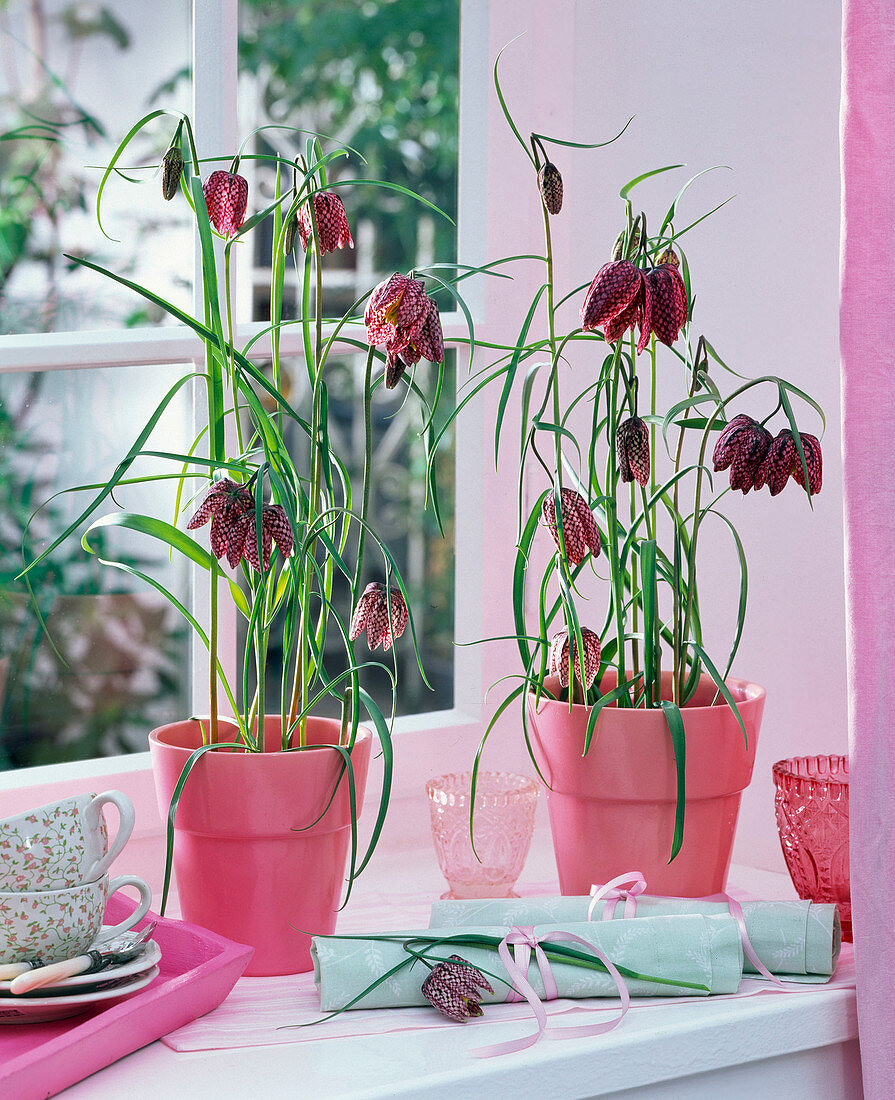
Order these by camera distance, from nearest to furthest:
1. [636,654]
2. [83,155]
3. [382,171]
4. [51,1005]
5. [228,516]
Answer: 1. [51,1005]
2. [228,516]
3. [636,654]
4. [83,155]
5. [382,171]

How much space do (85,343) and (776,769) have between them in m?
0.83

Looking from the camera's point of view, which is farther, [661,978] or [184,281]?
[184,281]

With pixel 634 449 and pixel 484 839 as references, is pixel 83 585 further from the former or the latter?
pixel 634 449

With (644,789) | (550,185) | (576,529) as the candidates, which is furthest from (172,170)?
(644,789)

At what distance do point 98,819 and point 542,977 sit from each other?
1.24 feet

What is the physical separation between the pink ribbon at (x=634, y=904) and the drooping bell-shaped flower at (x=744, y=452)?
36 centimetres

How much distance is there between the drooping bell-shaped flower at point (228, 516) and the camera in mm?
992

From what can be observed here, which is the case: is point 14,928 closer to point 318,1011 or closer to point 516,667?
point 318,1011

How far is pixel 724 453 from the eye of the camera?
1.08 metres

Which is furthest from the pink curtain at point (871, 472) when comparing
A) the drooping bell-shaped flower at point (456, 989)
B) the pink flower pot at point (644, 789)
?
the drooping bell-shaped flower at point (456, 989)

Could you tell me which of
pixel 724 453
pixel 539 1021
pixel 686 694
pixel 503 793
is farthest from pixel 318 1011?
pixel 724 453

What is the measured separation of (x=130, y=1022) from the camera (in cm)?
90

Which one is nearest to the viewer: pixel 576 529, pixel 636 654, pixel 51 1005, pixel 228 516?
pixel 51 1005

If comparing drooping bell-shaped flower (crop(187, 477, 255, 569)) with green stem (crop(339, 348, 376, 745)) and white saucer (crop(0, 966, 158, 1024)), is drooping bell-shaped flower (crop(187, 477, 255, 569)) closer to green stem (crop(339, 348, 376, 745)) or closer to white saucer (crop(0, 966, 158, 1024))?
green stem (crop(339, 348, 376, 745))
